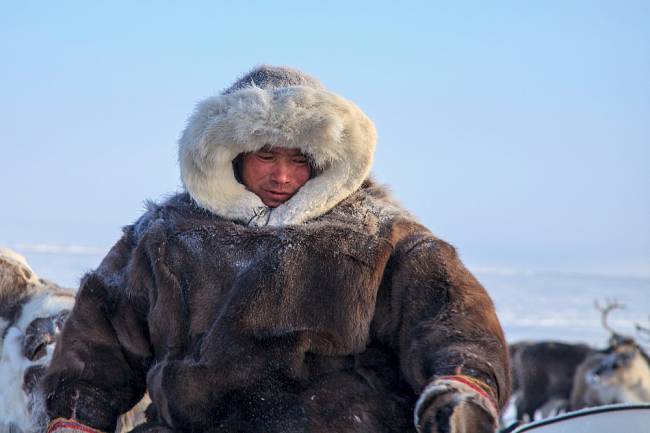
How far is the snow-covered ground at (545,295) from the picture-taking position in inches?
635

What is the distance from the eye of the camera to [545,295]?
2273 centimetres

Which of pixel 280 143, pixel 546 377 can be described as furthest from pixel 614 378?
pixel 280 143

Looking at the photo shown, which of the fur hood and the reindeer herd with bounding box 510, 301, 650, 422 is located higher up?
the fur hood

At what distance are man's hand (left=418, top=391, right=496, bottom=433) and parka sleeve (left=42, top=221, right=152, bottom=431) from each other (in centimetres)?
83

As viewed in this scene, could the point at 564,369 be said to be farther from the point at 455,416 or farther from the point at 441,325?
the point at 455,416

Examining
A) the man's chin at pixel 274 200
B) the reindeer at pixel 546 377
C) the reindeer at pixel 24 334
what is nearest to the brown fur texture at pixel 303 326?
the man's chin at pixel 274 200

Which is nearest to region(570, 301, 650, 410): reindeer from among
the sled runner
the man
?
the sled runner

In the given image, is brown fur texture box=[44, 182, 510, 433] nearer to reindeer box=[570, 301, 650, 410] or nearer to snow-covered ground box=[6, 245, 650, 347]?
reindeer box=[570, 301, 650, 410]

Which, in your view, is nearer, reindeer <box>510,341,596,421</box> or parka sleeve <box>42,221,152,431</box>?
parka sleeve <box>42,221,152,431</box>

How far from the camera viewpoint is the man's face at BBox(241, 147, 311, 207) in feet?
8.14

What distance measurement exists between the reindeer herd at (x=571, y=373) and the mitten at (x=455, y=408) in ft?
27.6

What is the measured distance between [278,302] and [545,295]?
21.1m

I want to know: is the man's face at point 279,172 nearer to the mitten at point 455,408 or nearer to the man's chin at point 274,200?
the man's chin at point 274,200

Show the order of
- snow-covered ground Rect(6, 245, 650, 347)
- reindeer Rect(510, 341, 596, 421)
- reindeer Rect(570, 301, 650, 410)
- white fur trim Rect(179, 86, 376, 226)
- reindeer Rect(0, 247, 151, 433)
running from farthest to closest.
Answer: snow-covered ground Rect(6, 245, 650, 347), reindeer Rect(510, 341, 596, 421), reindeer Rect(570, 301, 650, 410), reindeer Rect(0, 247, 151, 433), white fur trim Rect(179, 86, 376, 226)
